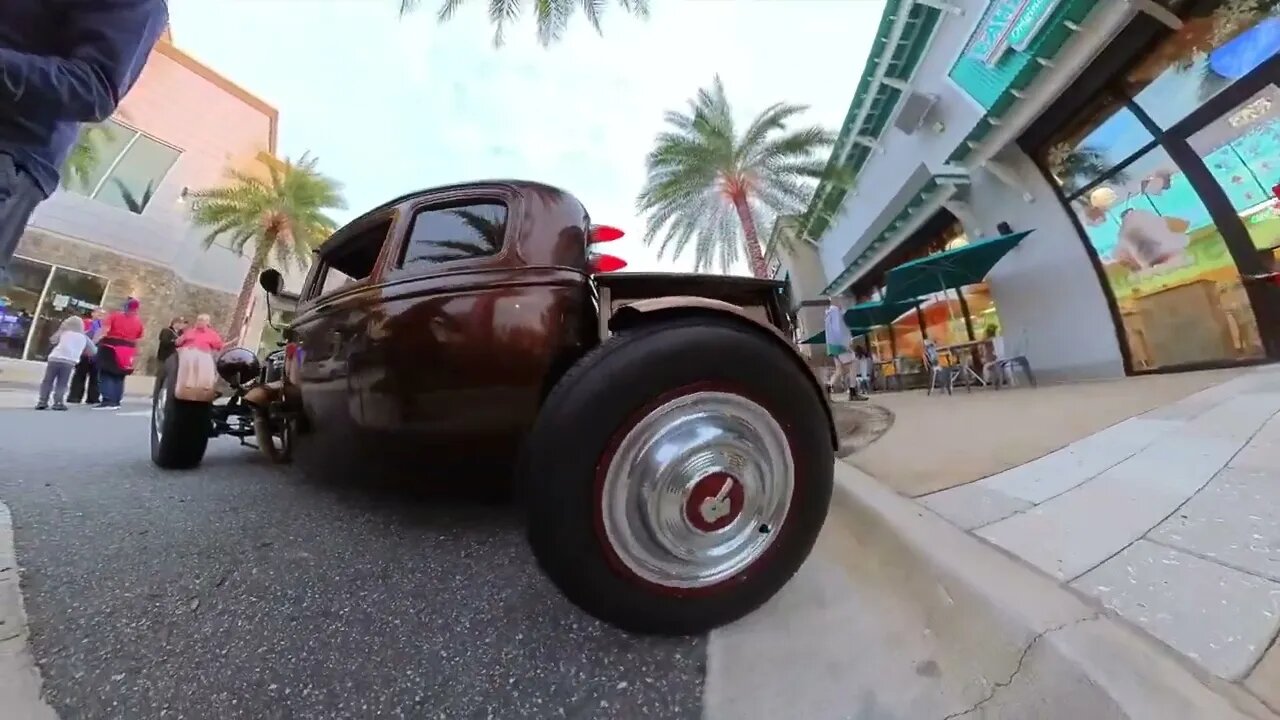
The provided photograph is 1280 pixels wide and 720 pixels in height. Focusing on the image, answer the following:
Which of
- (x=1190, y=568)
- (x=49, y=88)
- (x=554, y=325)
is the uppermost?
(x=49, y=88)

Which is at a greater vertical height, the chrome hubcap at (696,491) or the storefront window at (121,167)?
the storefront window at (121,167)

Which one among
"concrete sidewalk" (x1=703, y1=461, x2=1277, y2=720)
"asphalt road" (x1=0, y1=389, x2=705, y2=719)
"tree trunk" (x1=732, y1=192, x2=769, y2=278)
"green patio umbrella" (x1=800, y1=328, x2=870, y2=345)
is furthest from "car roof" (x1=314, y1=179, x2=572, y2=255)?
"green patio umbrella" (x1=800, y1=328, x2=870, y2=345)

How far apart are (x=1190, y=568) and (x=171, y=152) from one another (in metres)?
24.1

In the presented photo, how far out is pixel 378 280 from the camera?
1471 millimetres

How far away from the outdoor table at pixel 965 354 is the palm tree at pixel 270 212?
2036 cm

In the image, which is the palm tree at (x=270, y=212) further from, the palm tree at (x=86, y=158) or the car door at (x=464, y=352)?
the car door at (x=464, y=352)

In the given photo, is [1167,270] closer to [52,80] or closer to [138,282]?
[52,80]

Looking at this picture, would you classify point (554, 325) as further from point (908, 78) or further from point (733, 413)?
point (908, 78)

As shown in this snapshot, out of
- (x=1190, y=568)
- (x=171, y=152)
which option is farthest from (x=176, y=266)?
(x=1190, y=568)

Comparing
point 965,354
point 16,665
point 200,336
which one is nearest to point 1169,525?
point 16,665

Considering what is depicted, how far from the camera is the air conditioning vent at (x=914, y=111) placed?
9594 millimetres

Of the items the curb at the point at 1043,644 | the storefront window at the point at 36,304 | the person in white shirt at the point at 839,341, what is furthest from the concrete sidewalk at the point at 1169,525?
the storefront window at the point at 36,304

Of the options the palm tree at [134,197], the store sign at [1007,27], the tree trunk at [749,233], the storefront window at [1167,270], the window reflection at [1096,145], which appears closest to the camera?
the storefront window at [1167,270]

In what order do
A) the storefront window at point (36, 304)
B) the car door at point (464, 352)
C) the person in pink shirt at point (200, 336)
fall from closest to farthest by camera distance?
the car door at point (464, 352) → the person in pink shirt at point (200, 336) → the storefront window at point (36, 304)
